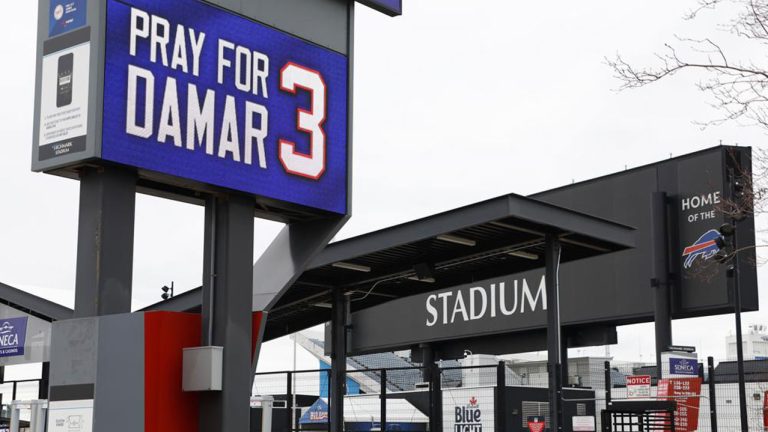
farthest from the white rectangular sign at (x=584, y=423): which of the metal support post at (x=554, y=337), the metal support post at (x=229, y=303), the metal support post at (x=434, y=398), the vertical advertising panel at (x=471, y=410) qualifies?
the metal support post at (x=229, y=303)

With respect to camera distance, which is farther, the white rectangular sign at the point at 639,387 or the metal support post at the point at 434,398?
the white rectangular sign at the point at 639,387

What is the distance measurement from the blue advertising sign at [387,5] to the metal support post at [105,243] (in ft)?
14.6

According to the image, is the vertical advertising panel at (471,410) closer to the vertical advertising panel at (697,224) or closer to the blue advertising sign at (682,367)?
the blue advertising sign at (682,367)

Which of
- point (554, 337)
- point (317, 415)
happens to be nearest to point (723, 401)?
point (317, 415)

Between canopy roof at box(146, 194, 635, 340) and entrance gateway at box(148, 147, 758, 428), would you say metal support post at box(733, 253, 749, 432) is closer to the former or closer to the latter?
entrance gateway at box(148, 147, 758, 428)

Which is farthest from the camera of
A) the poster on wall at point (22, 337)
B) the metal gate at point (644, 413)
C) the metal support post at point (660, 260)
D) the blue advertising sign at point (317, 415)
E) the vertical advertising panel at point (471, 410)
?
the poster on wall at point (22, 337)

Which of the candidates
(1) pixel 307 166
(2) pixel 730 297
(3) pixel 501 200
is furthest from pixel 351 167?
(2) pixel 730 297

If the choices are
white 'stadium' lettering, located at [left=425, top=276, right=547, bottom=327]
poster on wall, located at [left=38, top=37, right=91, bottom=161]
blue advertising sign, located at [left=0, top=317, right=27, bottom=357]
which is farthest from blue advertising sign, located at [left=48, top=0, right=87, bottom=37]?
blue advertising sign, located at [left=0, top=317, right=27, bottom=357]

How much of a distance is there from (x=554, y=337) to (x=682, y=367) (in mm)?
5768

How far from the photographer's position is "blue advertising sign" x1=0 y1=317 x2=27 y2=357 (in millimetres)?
36281

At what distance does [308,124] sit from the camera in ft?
42.9

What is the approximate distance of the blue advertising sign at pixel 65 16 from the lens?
11.2m

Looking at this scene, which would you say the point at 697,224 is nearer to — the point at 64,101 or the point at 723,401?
the point at 723,401

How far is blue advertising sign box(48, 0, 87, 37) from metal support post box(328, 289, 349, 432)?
11.1m
